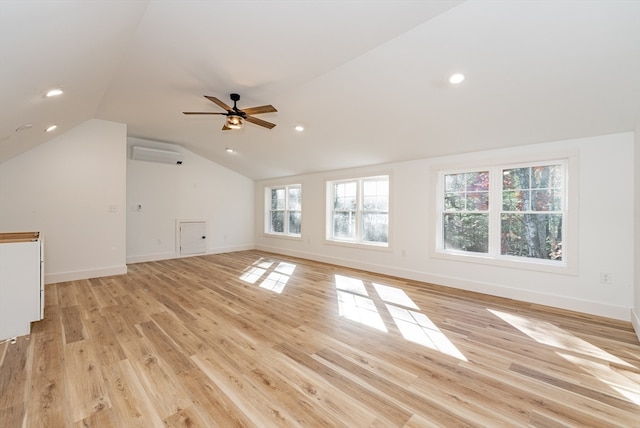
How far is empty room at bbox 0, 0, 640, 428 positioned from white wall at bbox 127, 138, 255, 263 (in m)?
0.66

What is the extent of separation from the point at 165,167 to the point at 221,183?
58.9 inches

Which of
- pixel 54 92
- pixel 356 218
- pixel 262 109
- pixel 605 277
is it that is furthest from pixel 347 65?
pixel 605 277

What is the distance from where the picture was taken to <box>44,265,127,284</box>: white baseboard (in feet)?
14.5

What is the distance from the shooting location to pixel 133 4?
1961 mm

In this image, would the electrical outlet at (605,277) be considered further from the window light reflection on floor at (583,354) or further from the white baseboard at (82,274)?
the white baseboard at (82,274)

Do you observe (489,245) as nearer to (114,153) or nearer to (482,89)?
(482,89)

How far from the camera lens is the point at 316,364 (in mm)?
2178

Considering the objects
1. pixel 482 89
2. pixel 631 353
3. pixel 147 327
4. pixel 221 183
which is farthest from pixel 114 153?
pixel 631 353

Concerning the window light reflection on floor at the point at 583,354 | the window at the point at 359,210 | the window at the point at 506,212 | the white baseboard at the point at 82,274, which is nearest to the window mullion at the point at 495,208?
the window at the point at 506,212

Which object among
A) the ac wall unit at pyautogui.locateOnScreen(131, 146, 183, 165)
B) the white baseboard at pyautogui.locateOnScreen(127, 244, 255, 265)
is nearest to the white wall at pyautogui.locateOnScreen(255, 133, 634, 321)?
the white baseboard at pyautogui.locateOnScreen(127, 244, 255, 265)

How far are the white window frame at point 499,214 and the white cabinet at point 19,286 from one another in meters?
5.35

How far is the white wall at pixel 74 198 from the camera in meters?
4.26

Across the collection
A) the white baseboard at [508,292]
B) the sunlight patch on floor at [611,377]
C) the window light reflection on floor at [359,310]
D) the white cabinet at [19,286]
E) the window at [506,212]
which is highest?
the window at [506,212]

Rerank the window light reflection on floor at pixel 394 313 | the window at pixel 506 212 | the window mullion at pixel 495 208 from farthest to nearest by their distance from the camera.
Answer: the window mullion at pixel 495 208 < the window at pixel 506 212 < the window light reflection on floor at pixel 394 313
